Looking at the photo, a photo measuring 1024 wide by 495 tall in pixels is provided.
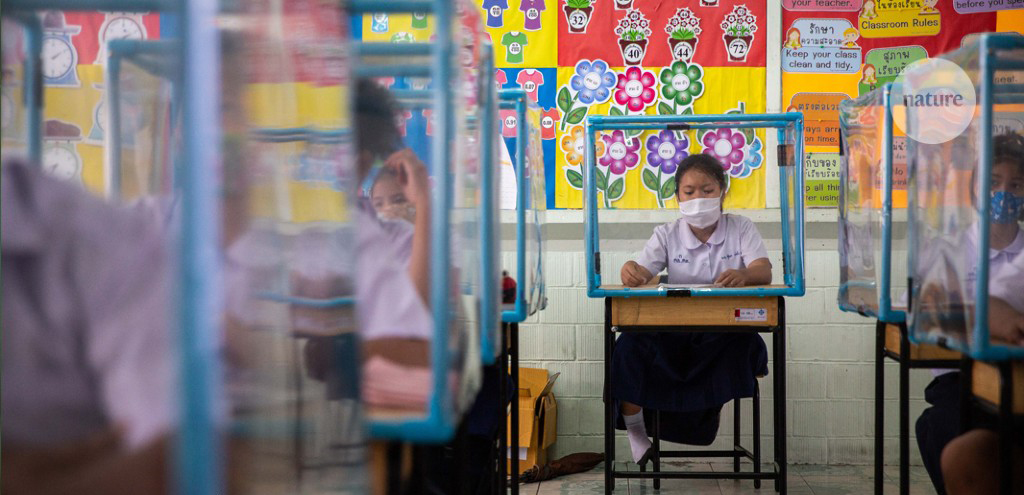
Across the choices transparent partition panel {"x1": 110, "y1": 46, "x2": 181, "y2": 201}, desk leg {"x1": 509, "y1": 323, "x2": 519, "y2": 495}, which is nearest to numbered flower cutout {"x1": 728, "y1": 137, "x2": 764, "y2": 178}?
desk leg {"x1": 509, "y1": 323, "x2": 519, "y2": 495}

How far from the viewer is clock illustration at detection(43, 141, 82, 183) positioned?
0.59 meters

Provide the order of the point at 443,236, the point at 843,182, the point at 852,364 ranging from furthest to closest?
the point at 852,364 → the point at 843,182 → the point at 443,236

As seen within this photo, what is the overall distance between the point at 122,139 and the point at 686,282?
2.92m

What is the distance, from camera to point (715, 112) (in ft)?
11.8

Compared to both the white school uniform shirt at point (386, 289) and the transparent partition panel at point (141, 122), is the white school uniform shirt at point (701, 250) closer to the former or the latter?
the white school uniform shirt at point (386, 289)

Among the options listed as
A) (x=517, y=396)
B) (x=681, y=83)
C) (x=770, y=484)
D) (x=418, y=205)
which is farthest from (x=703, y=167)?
(x=418, y=205)

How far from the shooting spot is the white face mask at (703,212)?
11.0 feet

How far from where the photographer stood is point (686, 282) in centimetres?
335

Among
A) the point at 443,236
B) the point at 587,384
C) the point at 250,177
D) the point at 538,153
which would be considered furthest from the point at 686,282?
the point at 250,177

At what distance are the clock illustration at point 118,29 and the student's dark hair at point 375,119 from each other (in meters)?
0.45

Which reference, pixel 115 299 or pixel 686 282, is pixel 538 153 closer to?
pixel 686 282

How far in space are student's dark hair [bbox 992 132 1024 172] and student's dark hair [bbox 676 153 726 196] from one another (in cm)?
168

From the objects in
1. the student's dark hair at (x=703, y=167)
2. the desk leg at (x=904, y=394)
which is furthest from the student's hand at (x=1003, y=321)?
the student's dark hair at (x=703, y=167)

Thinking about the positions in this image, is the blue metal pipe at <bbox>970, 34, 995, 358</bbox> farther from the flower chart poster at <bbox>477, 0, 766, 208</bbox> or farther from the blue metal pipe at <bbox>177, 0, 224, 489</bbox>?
the flower chart poster at <bbox>477, 0, 766, 208</bbox>
